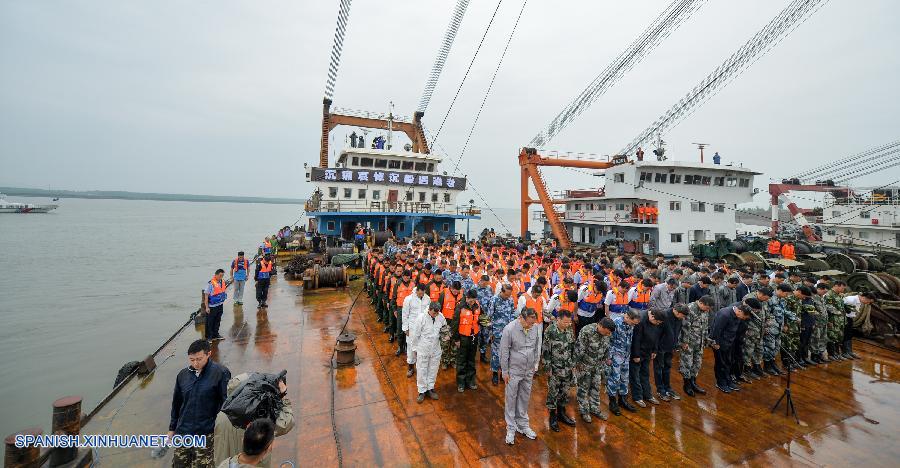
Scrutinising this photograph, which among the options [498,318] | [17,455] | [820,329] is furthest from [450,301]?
[820,329]

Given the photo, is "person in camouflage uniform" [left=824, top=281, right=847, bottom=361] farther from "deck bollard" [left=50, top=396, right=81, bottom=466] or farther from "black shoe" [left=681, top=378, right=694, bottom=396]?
"deck bollard" [left=50, top=396, right=81, bottom=466]

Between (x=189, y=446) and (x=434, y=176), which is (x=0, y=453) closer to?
(x=189, y=446)

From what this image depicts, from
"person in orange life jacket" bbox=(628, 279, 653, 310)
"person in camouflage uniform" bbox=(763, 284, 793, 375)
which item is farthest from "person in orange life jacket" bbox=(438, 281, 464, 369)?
"person in camouflage uniform" bbox=(763, 284, 793, 375)

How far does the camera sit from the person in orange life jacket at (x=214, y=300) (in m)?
8.83

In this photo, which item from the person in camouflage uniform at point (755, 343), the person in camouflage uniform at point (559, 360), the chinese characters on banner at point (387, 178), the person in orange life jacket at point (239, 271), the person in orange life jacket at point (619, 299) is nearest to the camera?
the person in camouflage uniform at point (559, 360)

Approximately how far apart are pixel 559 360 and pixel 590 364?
0.56 meters

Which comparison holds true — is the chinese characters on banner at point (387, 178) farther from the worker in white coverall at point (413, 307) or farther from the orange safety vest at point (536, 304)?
the orange safety vest at point (536, 304)

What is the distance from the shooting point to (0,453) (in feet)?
25.4

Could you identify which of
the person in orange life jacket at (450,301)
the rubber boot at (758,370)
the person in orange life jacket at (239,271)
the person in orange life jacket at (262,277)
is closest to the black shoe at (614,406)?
the person in orange life jacket at (450,301)

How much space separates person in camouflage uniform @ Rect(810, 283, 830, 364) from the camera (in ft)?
24.4

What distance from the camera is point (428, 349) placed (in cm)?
624

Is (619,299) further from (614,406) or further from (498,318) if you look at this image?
(498,318)

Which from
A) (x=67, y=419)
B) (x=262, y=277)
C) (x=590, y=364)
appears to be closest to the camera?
(x=67, y=419)

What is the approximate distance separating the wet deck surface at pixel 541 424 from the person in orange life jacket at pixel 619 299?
165 cm
